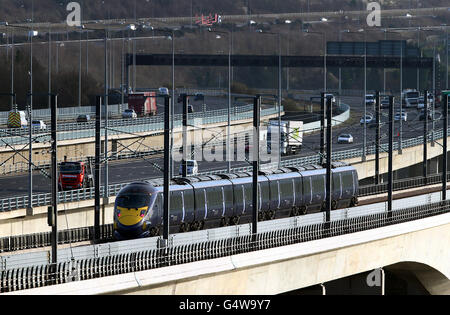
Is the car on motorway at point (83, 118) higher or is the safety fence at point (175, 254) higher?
the safety fence at point (175, 254)

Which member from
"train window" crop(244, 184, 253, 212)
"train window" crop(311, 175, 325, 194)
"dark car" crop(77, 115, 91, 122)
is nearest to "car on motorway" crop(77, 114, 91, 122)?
"dark car" crop(77, 115, 91, 122)

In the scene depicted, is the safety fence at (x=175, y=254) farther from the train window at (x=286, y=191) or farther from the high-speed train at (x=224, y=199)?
the train window at (x=286, y=191)

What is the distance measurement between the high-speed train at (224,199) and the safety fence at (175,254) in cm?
508

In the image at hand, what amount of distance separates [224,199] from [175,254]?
1339cm

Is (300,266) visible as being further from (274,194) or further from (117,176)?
(117,176)

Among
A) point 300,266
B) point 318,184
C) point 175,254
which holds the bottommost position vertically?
point 300,266

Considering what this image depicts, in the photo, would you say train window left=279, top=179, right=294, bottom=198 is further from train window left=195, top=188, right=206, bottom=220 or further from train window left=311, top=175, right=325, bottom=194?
train window left=195, top=188, right=206, bottom=220

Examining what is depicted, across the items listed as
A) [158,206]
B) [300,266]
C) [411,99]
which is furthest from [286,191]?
[411,99]

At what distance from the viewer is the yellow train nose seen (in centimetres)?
4731

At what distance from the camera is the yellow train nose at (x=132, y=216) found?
4731 cm

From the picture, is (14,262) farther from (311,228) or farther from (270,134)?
(270,134)

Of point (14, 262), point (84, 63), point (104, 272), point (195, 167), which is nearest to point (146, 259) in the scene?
point (104, 272)

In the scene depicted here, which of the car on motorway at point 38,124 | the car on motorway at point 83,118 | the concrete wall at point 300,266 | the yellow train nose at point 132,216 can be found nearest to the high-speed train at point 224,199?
the yellow train nose at point 132,216

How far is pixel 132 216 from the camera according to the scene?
47406 millimetres
